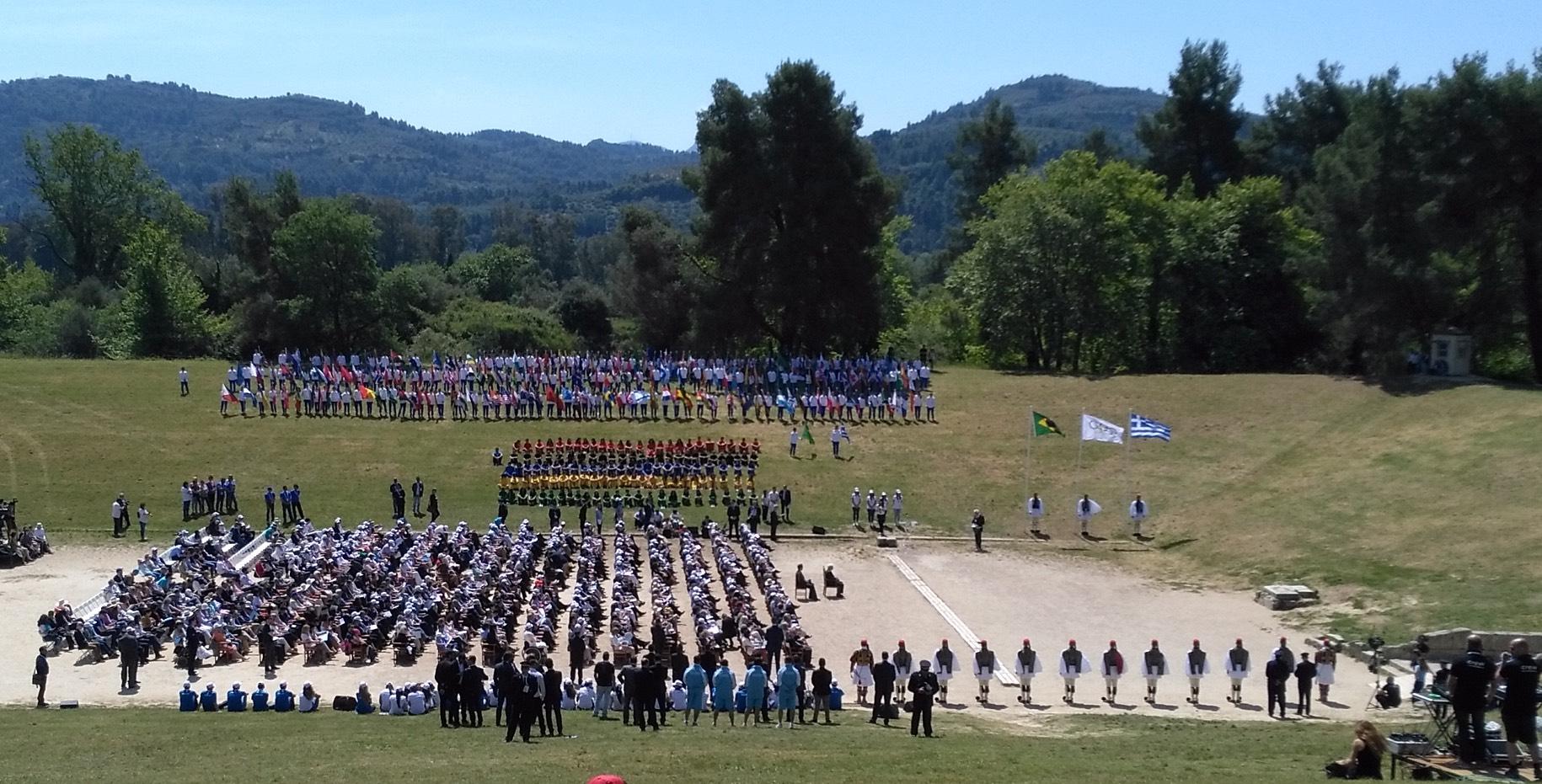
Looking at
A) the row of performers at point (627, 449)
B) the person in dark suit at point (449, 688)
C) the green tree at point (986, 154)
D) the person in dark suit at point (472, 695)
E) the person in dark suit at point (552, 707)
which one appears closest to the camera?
the person in dark suit at point (552, 707)

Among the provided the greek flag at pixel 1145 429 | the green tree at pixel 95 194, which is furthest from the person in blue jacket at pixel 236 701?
the green tree at pixel 95 194

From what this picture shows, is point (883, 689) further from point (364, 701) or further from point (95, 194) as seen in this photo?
point (95, 194)

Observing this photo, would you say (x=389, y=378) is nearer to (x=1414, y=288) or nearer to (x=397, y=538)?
(x=397, y=538)

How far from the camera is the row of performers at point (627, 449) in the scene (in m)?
41.8

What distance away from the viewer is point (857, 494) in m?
39.6

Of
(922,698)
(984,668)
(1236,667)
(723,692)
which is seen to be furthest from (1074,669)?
(723,692)

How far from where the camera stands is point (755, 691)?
20.7 meters

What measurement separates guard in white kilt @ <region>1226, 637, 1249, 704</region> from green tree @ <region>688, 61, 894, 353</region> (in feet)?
127

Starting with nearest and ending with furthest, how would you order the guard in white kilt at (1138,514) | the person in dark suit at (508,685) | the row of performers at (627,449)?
the person in dark suit at (508,685), the guard in white kilt at (1138,514), the row of performers at (627,449)

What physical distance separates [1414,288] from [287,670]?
129ft

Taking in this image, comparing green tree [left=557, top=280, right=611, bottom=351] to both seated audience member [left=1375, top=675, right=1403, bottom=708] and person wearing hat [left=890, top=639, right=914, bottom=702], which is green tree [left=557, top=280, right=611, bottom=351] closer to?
person wearing hat [left=890, top=639, right=914, bottom=702]

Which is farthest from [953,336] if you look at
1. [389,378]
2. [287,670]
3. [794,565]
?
[287,670]

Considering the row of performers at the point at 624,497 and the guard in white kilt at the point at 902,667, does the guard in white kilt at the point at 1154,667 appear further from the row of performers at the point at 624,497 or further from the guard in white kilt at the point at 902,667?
the row of performers at the point at 624,497

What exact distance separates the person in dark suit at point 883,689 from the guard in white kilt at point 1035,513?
747 inches
